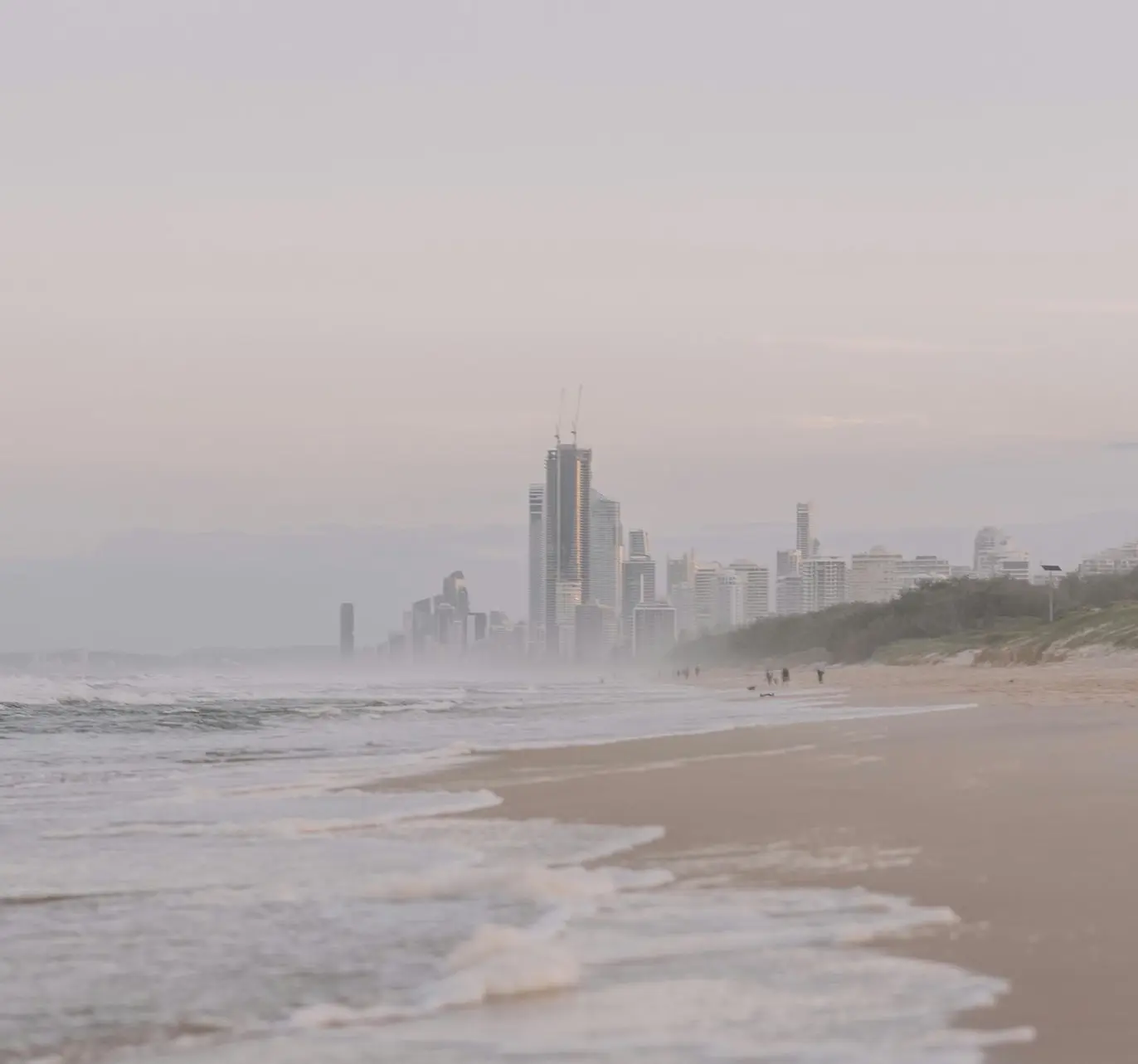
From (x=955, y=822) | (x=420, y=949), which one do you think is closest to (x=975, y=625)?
(x=955, y=822)

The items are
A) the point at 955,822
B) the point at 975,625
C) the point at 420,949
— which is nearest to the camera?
the point at 420,949

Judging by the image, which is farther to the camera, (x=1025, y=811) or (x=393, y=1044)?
(x=1025, y=811)

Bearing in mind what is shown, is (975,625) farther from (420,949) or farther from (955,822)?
(420,949)

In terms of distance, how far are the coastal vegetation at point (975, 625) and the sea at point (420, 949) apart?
145 ft

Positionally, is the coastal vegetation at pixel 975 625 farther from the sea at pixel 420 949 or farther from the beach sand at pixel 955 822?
the sea at pixel 420 949

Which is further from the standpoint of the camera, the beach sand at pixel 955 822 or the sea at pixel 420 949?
the beach sand at pixel 955 822

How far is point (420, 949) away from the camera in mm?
5977

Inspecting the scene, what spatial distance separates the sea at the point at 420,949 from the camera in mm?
4523

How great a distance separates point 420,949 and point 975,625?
91.0 metres

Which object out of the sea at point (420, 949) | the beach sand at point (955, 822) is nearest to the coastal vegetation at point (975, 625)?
the beach sand at point (955, 822)

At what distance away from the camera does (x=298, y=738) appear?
23.8 metres

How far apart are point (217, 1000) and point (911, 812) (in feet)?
20.3

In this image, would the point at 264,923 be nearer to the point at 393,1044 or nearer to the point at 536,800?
the point at 393,1044

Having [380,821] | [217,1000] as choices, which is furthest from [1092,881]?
[380,821]
